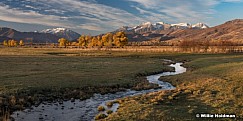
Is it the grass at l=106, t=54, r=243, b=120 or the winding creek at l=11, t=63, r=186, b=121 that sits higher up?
the grass at l=106, t=54, r=243, b=120

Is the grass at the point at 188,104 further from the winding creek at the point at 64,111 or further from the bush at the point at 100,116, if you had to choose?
the winding creek at the point at 64,111

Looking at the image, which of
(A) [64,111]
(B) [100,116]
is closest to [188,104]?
(B) [100,116]

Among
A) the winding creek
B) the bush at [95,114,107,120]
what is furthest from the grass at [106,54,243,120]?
the winding creek

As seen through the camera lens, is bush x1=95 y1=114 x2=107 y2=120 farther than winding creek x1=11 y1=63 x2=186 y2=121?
No

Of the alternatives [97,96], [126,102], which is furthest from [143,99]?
[97,96]

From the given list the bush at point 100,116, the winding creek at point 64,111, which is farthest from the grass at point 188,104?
the winding creek at point 64,111

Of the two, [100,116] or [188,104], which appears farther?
[188,104]

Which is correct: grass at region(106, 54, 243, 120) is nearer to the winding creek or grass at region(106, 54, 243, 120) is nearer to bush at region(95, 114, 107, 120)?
bush at region(95, 114, 107, 120)

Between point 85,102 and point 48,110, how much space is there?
5236mm

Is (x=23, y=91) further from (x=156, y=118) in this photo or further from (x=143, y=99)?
(x=156, y=118)

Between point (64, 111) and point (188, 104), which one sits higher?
point (188, 104)

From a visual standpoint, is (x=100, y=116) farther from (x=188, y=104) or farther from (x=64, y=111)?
(x=188, y=104)

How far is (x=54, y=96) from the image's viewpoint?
104 ft

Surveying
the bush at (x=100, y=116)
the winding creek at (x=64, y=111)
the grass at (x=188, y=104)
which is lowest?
the winding creek at (x=64, y=111)
